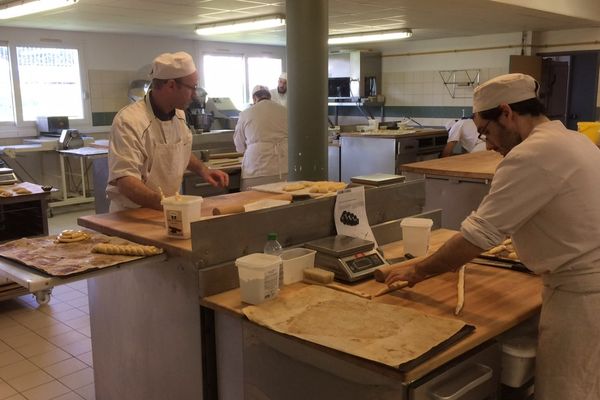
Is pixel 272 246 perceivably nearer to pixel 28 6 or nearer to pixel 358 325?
pixel 358 325

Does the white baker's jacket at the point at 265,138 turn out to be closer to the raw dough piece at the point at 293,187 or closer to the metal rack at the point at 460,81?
the raw dough piece at the point at 293,187

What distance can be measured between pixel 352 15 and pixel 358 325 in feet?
18.0

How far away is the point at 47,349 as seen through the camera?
3410 millimetres

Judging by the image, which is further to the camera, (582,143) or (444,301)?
(444,301)

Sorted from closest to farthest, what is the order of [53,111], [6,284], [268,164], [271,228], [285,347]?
[285,347] → [271,228] → [6,284] → [268,164] → [53,111]

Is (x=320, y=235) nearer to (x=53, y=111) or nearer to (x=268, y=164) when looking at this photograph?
(x=268, y=164)

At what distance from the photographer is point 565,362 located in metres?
1.68

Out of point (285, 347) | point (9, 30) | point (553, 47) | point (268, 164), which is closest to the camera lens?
point (285, 347)

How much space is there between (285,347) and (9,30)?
23.1 feet

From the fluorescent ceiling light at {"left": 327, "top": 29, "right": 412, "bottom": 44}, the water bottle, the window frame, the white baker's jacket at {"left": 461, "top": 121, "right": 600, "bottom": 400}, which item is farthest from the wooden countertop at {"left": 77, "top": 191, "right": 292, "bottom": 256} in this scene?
the fluorescent ceiling light at {"left": 327, "top": 29, "right": 412, "bottom": 44}

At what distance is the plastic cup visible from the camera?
2.23 m

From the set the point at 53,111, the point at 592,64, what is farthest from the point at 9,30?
the point at 592,64

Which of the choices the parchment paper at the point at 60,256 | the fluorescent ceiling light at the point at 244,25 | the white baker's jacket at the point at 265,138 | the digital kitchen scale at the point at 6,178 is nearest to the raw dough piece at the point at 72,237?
the parchment paper at the point at 60,256

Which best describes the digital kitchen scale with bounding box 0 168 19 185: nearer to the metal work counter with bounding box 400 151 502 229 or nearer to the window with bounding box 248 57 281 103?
the metal work counter with bounding box 400 151 502 229
